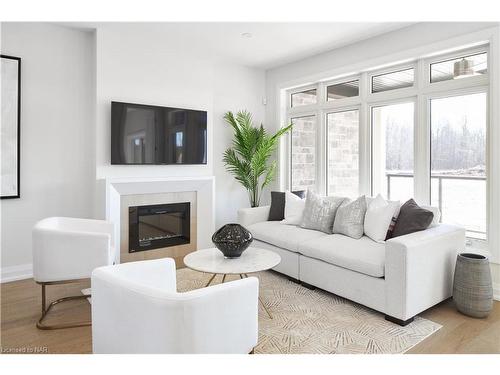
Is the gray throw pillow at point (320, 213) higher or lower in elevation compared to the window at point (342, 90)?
lower

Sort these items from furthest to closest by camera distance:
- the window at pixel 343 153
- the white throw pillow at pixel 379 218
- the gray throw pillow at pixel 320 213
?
the window at pixel 343 153, the gray throw pillow at pixel 320 213, the white throw pillow at pixel 379 218

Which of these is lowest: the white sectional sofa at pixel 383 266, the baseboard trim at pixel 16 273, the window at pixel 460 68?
the baseboard trim at pixel 16 273

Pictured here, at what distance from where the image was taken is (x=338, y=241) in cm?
322

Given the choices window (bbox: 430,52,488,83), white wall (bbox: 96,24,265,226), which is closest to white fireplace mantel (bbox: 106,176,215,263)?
white wall (bbox: 96,24,265,226)

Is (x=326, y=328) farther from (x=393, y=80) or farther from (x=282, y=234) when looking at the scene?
(x=393, y=80)

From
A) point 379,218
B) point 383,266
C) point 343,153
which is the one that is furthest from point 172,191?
point 383,266

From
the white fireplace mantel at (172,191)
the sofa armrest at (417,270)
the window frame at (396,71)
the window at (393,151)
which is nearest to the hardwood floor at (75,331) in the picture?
the sofa armrest at (417,270)

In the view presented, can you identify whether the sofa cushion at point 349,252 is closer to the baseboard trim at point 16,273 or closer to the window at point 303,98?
the window at point 303,98

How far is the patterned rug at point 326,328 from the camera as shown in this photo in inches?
88.8

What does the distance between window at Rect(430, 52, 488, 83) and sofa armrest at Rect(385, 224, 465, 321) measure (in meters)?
1.55

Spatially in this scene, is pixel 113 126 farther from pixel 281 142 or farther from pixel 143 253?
pixel 281 142

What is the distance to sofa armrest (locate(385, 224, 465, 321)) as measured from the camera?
8.23ft

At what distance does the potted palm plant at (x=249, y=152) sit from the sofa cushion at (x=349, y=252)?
181 cm

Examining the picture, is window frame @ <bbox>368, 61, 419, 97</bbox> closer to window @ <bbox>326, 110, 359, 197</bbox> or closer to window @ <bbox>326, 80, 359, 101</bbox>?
window @ <bbox>326, 80, 359, 101</bbox>
